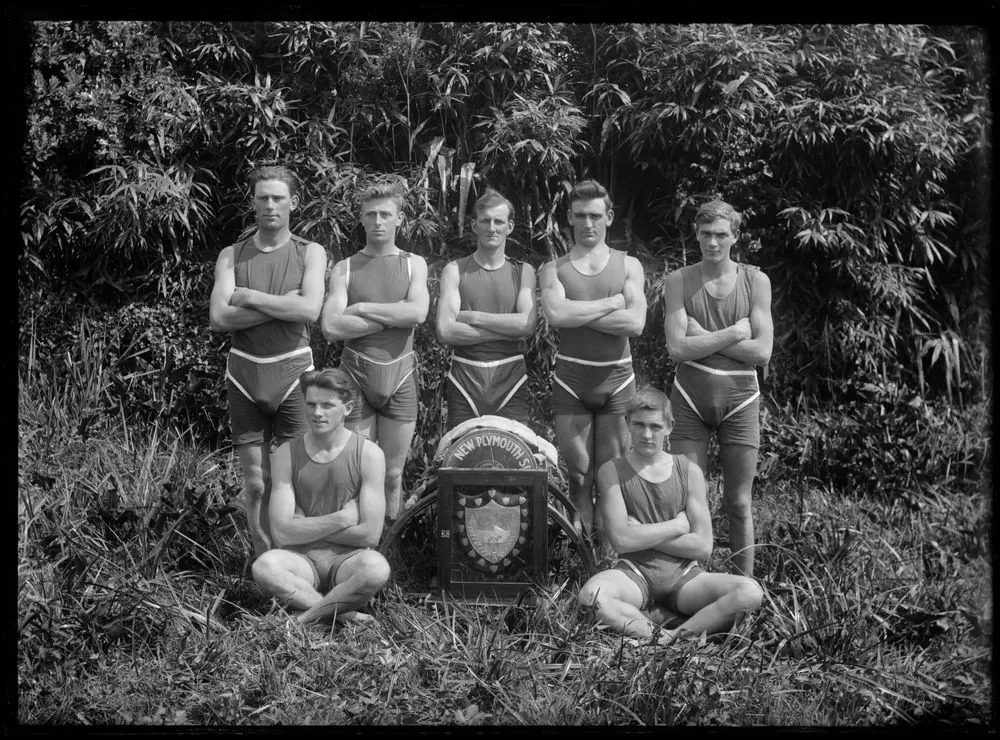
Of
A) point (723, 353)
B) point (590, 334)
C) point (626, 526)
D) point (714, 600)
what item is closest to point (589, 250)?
point (590, 334)

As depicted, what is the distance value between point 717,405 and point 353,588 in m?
1.86

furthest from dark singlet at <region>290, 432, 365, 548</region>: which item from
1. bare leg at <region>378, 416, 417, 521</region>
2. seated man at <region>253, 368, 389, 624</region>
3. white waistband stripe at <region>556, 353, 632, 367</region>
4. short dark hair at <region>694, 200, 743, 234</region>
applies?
short dark hair at <region>694, 200, 743, 234</region>

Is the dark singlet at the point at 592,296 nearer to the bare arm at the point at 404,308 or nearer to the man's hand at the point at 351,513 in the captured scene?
the bare arm at the point at 404,308

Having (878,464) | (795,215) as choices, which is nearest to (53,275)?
(795,215)

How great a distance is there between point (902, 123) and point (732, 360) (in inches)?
104

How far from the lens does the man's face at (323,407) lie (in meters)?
4.26

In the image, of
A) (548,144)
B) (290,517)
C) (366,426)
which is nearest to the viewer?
(290,517)

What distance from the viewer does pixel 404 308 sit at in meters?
4.80

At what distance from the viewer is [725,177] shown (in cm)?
656

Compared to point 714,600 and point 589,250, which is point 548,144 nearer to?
point 589,250

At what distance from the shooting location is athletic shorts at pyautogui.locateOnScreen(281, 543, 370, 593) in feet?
14.1

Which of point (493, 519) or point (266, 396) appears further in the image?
point (266, 396)

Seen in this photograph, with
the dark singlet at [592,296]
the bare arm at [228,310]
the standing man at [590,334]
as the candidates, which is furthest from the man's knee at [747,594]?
the bare arm at [228,310]

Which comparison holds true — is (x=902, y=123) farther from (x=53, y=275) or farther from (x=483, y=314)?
(x=53, y=275)
